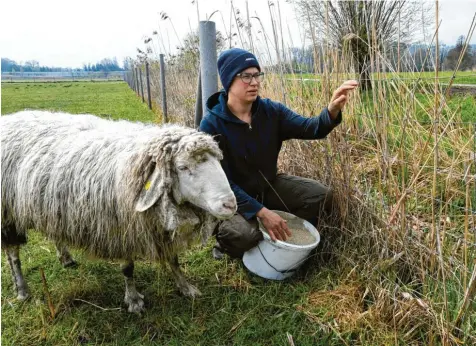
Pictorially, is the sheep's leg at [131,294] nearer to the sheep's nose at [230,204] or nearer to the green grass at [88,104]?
the sheep's nose at [230,204]

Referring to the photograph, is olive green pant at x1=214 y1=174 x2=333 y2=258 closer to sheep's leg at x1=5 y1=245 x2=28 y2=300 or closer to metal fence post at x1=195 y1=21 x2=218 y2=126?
metal fence post at x1=195 y1=21 x2=218 y2=126

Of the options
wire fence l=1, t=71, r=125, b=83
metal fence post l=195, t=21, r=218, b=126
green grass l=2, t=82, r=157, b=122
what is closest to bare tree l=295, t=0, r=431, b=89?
metal fence post l=195, t=21, r=218, b=126

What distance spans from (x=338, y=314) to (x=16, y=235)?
2.12 m

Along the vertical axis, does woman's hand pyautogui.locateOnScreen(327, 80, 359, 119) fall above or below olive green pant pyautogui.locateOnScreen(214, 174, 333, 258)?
above

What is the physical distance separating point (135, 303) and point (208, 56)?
76.0 inches

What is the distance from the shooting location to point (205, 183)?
1.91 m

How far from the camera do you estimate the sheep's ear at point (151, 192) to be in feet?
6.51

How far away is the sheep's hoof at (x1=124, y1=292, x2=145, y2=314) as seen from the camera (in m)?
2.38

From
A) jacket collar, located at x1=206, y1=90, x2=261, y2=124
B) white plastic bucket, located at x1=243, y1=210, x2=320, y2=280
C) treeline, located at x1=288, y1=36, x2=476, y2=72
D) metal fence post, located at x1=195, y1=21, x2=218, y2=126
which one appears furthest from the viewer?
metal fence post, located at x1=195, y1=21, x2=218, y2=126

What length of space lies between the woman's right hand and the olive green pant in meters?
0.09

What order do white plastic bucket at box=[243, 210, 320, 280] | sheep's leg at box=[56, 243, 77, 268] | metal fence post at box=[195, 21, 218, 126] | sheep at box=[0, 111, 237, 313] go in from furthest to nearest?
metal fence post at box=[195, 21, 218, 126] → sheep's leg at box=[56, 243, 77, 268] → white plastic bucket at box=[243, 210, 320, 280] → sheep at box=[0, 111, 237, 313]

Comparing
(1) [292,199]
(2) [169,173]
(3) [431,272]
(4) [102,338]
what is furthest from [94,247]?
(3) [431,272]

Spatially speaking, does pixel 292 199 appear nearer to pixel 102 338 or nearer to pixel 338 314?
pixel 338 314

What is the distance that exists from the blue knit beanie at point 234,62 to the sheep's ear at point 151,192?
0.83m
